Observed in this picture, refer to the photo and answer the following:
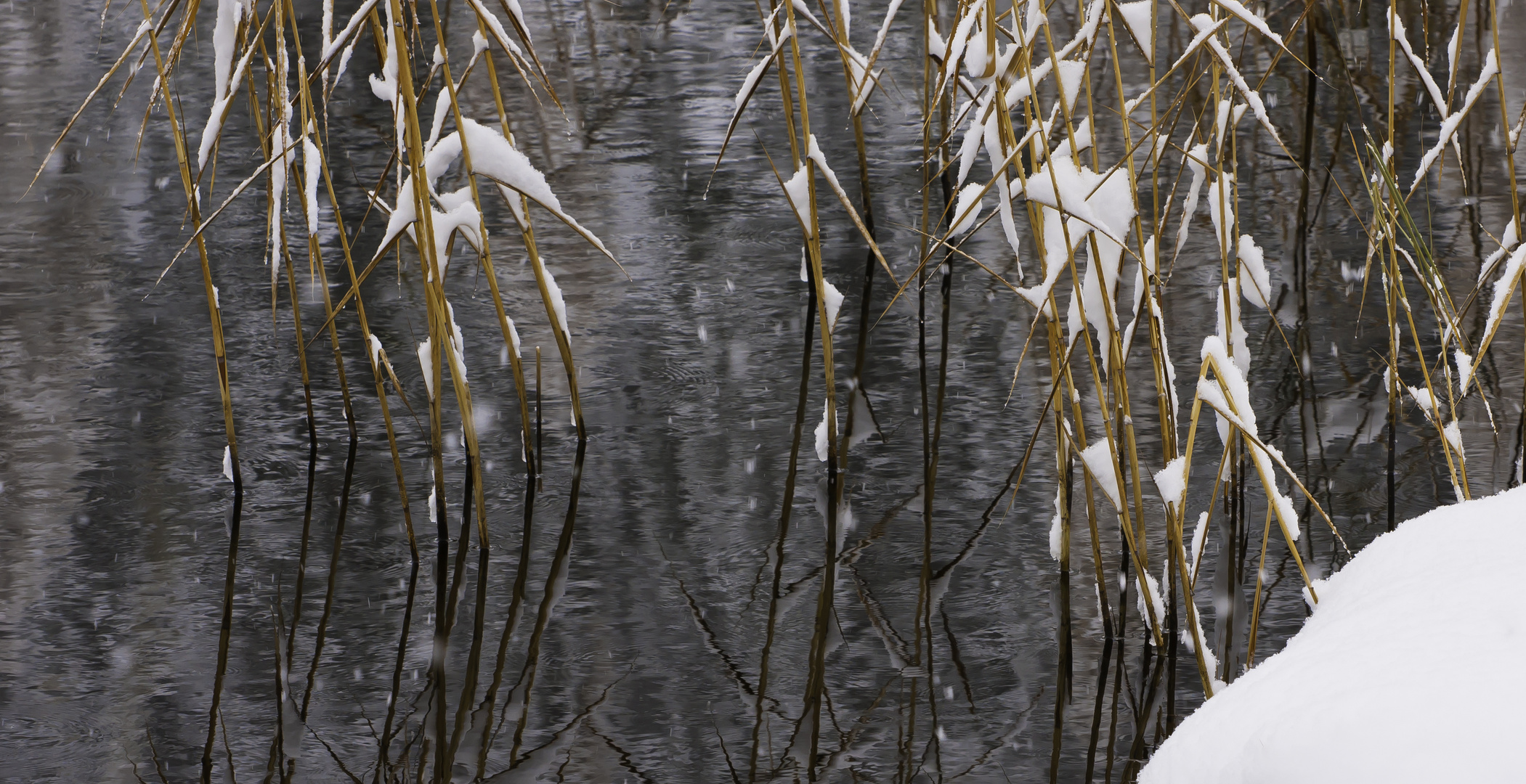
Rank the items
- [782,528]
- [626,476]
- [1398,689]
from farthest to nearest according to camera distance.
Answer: [626,476] → [782,528] → [1398,689]

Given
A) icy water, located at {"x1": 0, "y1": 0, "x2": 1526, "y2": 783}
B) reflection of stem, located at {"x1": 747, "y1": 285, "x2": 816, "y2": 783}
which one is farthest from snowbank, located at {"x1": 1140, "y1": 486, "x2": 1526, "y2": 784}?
reflection of stem, located at {"x1": 747, "y1": 285, "x2": 816, "y2": 783}

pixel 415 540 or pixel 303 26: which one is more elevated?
pixel 303 26

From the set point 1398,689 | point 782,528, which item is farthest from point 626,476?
point 1398,689

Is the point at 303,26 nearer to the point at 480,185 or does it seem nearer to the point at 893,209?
the point at 480,185

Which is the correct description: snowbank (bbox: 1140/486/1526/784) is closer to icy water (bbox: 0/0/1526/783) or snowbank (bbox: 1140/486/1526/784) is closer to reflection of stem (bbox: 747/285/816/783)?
icy water (bbox: 0/0/1526/783)

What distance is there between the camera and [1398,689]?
1.01 metres

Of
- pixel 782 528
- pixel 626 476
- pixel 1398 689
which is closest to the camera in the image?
pixel 1398 689

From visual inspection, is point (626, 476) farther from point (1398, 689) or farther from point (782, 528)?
point (1398, 689)

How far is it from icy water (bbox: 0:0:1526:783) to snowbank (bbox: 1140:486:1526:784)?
1020 millimetres

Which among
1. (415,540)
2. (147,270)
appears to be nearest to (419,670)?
(415,540)

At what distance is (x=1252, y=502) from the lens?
2846mm

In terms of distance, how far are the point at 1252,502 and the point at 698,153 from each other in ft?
8.32

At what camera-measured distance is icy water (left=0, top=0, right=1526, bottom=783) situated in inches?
91.5

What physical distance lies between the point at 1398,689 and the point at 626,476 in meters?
2.15
